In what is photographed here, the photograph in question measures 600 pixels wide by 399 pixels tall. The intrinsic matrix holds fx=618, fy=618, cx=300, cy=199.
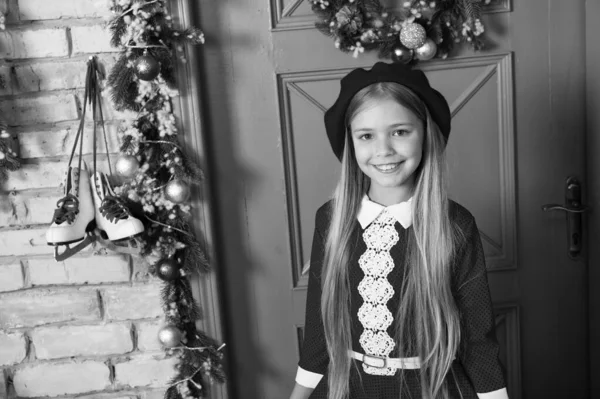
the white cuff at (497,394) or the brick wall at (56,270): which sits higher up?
the brick wall at (56,270)

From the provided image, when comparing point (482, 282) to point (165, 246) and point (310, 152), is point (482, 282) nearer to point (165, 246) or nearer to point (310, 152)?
point (310, 152)

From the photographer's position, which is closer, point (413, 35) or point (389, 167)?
point (389, 167)

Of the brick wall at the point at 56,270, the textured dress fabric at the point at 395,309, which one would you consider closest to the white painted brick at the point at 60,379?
the brick wall at the point at 56,270

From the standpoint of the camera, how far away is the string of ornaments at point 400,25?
177 centimetres

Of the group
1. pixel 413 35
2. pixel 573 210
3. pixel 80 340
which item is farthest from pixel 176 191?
pixel 573 210

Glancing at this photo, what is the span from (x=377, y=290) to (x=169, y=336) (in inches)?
26.1

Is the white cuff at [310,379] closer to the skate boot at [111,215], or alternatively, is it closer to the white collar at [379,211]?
the white collar at [379,211]

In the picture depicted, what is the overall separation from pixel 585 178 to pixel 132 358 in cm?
Result: 155

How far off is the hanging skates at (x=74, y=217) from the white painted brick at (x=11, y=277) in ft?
0.67

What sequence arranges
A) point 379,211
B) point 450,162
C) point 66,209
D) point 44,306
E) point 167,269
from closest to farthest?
point 379,211 < point 66,209 < point 167,269 < point 44,306 < point 450,162

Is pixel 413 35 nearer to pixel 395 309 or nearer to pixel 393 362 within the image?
pixel 395 309

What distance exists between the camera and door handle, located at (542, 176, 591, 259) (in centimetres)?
199

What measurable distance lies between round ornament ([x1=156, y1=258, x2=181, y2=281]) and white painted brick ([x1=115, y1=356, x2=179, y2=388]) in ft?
0.96

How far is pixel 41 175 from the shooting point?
1.78 metres
